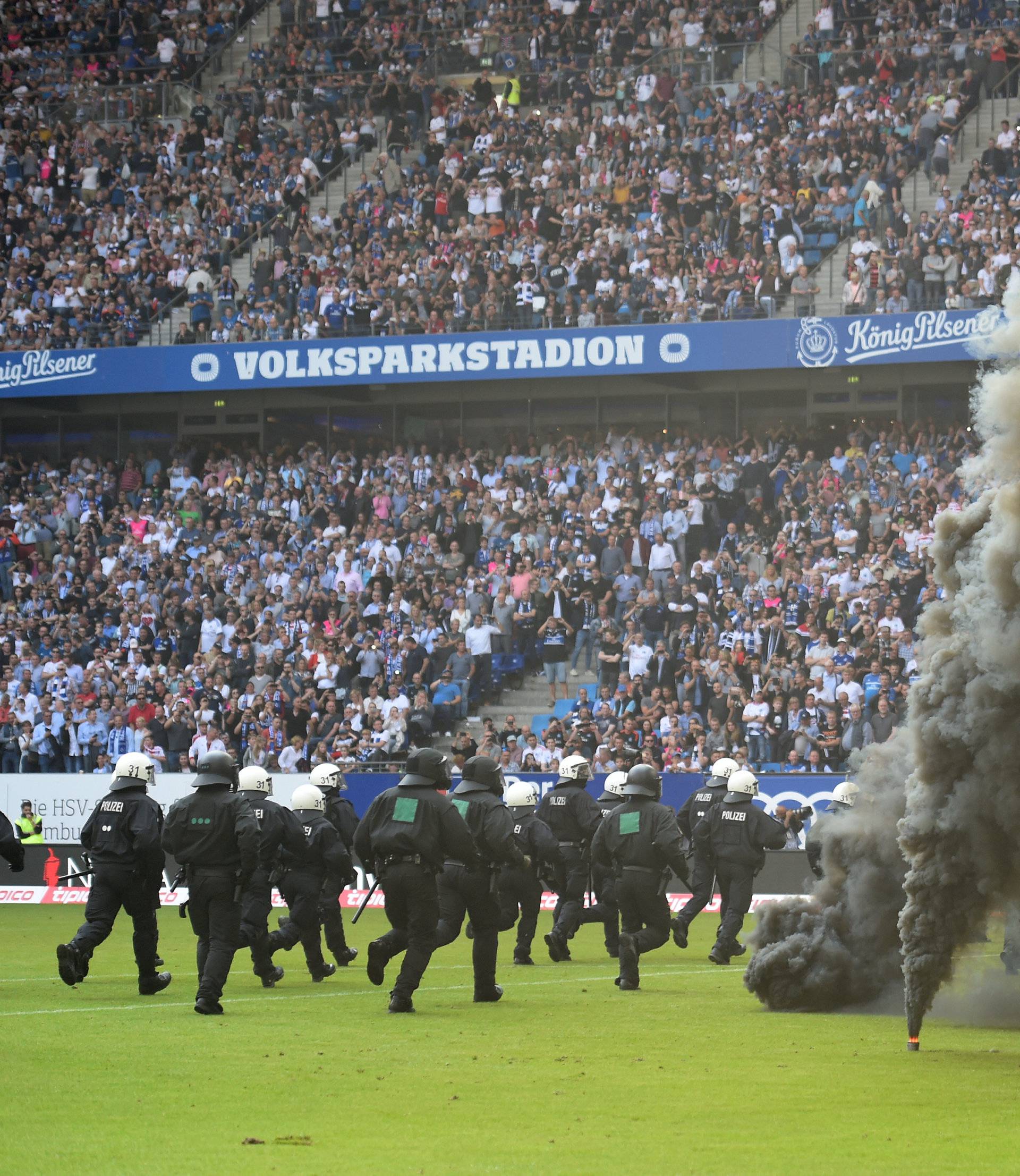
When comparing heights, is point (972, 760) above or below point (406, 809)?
above

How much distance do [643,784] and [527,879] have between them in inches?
67.7

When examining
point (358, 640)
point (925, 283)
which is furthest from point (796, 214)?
point (358, 640)

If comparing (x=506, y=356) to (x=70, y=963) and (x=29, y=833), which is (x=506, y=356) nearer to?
(x=29, y=833)

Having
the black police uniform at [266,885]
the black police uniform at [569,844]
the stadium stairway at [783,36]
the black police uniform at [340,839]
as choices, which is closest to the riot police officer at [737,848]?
the black police uniform at [569,844]

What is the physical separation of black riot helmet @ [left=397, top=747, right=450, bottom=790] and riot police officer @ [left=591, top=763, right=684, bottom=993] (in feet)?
7.47

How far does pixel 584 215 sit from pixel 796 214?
13.7 feet

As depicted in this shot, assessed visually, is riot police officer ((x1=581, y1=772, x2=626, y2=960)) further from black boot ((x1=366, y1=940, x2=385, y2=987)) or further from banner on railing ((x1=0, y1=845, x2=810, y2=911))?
black boot ((x1=366, y1=940, x2=385, y2=987))

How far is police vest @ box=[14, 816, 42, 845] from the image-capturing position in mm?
28562

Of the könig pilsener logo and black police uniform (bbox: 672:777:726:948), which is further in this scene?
the könig pilsener logo

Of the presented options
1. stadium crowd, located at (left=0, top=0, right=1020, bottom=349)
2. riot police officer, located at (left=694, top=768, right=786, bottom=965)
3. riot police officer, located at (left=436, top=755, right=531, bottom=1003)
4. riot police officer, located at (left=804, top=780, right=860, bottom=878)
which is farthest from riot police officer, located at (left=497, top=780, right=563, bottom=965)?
stadium crowd, located at (left=0, top=0, right=1020, bottom=349)

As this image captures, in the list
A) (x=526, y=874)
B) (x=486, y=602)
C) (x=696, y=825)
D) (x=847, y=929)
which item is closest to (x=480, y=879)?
(x=526, y=874)

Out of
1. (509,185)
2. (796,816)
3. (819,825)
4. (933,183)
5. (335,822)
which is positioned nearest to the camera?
(819,825)

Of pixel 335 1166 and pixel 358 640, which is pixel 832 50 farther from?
pixel 335 1166

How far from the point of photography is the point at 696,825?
63.0 feet
